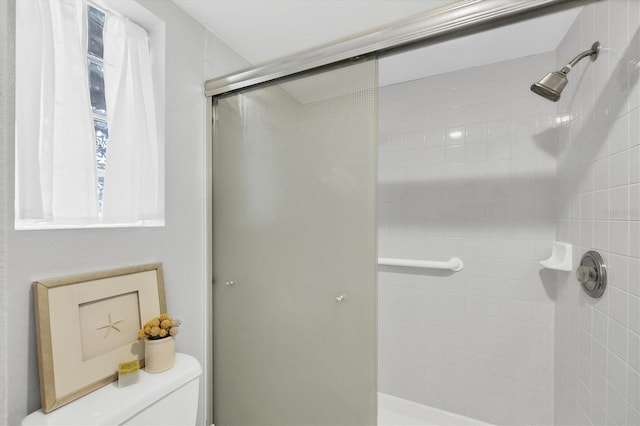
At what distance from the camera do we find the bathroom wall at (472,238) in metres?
1.70

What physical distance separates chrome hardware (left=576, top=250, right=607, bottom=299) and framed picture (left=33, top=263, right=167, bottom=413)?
1623mm

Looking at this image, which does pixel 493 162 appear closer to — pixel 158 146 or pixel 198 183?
pixel 198 183

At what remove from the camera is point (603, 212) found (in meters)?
1.13

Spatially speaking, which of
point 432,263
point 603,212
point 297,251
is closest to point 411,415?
point 432,263

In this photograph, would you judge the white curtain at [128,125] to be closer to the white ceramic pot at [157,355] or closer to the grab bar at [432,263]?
the white ceramic pot at [157,355]

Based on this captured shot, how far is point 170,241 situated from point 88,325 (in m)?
0.41

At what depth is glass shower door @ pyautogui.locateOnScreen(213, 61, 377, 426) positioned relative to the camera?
113 cm

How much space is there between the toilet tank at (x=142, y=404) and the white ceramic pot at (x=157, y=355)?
0.02 metres

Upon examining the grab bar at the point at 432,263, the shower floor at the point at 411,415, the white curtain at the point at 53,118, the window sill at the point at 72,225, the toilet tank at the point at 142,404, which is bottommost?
the shower floor at the point at 411,415

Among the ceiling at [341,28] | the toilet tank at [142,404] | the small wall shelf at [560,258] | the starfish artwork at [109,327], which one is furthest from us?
the small wall shelf at [560,258]

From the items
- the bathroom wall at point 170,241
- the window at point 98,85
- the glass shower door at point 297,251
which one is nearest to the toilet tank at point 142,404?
the bathroom wall at point 170,241

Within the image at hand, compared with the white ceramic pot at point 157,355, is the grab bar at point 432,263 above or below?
above

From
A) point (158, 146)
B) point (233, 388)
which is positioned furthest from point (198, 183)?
point (233, 388)

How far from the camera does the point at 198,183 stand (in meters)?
1.47
